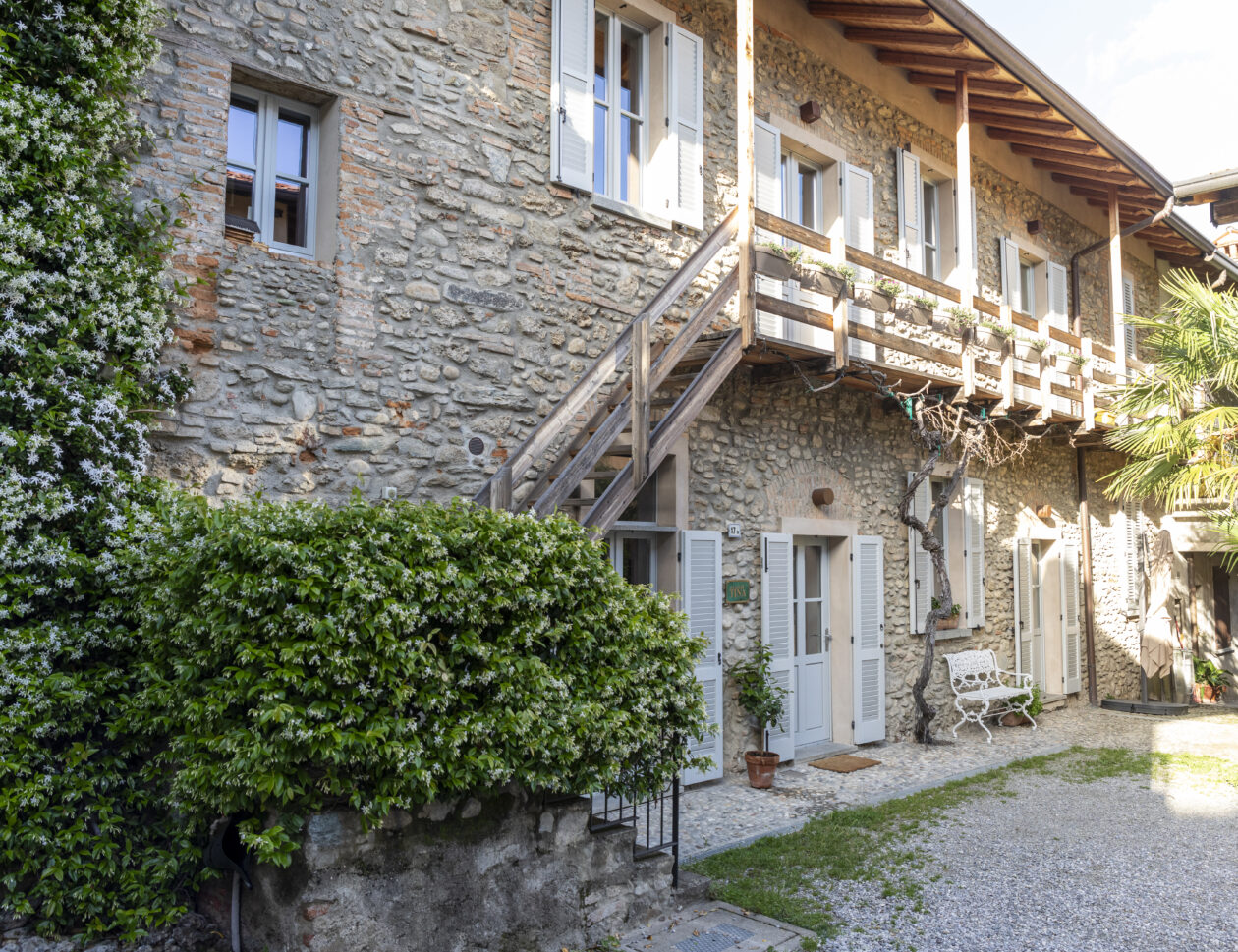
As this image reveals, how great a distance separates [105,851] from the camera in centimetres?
382

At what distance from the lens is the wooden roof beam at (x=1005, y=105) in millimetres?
9719

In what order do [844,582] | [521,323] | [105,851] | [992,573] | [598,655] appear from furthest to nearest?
1. [992,573]
2. [844,582]
3. [521,323]
4. [598,655]
5. [105,851]

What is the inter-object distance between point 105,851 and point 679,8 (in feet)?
23.0

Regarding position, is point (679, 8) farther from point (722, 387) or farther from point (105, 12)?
point (105, 12)

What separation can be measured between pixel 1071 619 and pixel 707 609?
7.47m

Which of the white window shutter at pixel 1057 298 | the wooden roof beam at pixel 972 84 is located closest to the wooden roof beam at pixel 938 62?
the wooden roof beam at pixel 972 84

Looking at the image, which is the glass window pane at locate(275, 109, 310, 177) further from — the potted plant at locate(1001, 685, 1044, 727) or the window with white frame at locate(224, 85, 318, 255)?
the potted plant at locate(1001, 685, 1044, 727)

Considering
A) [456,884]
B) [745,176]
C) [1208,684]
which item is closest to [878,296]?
[745,176]

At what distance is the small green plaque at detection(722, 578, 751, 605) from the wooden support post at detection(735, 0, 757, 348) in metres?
2.06

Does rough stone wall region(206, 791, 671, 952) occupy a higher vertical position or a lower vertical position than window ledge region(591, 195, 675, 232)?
lower

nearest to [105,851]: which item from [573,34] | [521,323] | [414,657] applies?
[414,657]

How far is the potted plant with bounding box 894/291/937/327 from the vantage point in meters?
7.98

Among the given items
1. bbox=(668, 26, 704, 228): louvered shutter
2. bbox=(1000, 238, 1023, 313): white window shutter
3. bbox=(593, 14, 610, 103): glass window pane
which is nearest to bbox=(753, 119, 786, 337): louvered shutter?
bbox=(668, 26, 704, 228): louvered shutter

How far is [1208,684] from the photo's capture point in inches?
550
